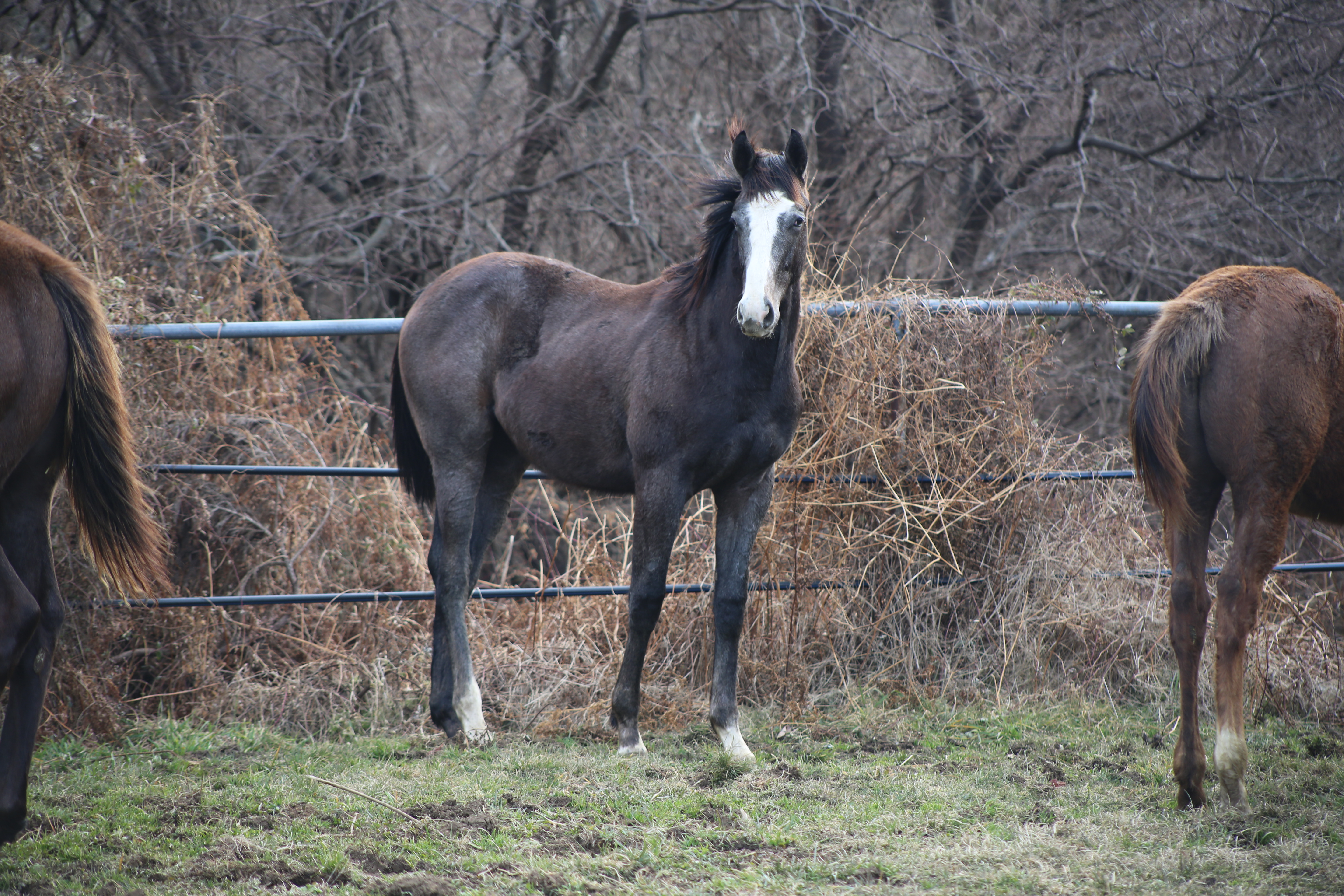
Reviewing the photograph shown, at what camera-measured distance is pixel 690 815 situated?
9.59 ft

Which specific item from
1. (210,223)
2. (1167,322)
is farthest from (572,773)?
(210,223)

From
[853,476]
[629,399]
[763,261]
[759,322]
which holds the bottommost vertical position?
[853,476]

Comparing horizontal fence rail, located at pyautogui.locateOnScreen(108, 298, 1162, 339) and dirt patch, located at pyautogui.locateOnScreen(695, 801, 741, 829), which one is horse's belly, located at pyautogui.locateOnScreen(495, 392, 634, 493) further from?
dirt patch, located at pyautogui.locateOnScreen(695, 801, 741, 829)

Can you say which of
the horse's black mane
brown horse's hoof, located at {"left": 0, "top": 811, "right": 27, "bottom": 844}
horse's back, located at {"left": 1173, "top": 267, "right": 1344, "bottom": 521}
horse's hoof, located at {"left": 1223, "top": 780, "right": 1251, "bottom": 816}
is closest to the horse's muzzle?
the horse's black mane

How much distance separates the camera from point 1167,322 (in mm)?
3061

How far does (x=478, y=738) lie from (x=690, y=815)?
3.91 ft

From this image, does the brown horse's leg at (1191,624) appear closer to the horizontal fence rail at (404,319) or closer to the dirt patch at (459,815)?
the horizontal fence rail at (404,319)

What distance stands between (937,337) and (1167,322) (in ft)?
5.18

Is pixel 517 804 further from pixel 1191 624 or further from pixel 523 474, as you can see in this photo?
pixel 1191 624

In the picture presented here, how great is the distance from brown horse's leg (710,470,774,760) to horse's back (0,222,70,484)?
7.33 feet

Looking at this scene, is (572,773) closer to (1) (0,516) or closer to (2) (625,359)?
(2) (625,359)

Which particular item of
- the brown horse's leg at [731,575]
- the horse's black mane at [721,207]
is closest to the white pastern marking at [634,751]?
the brown horse's leg at [731,575]

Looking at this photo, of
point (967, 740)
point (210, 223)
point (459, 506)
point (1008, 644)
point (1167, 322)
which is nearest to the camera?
point (1167, 322)

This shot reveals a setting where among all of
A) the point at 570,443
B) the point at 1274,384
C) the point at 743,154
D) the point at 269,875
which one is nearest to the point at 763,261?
the point at 743,154
